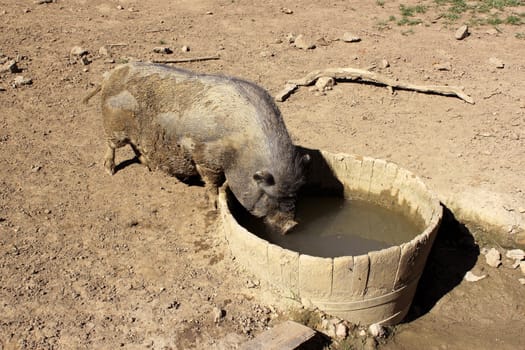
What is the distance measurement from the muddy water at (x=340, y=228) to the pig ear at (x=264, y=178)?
23.9 inches

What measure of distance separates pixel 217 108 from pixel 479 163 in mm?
3228

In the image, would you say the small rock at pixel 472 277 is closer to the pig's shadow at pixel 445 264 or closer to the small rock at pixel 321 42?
the pig's shadow at pixel 445 264

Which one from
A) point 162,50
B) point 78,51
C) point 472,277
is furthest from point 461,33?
point 78,51

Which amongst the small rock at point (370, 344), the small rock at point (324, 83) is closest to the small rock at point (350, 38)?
the small rock at point (324, 83)

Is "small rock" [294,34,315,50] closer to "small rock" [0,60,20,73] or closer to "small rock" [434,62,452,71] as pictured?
"small rock" [434,62,452,71]

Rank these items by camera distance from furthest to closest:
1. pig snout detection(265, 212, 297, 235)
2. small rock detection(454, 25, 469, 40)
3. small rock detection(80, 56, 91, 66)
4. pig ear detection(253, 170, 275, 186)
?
small rock detection(454, 25, 469, 40) < small rock detection(80, 56, 91, 66) < pig snout detection(265, 212, 297, 235) < pig ear detection(253, 170, 275, 186)

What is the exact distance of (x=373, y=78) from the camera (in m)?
7.98

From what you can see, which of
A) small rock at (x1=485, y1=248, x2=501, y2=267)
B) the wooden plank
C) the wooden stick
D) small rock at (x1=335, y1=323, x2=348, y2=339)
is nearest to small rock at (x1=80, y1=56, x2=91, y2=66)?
the wooden stick

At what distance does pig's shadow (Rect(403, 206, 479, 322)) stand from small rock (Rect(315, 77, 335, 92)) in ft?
8.88

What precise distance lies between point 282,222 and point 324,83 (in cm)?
338

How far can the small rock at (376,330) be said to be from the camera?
4.64 metres

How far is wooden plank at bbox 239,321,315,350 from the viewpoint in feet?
13.6

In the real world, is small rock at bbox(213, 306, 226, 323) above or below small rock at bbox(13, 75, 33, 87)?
below

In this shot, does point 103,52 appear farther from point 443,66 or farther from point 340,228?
point 443,66
